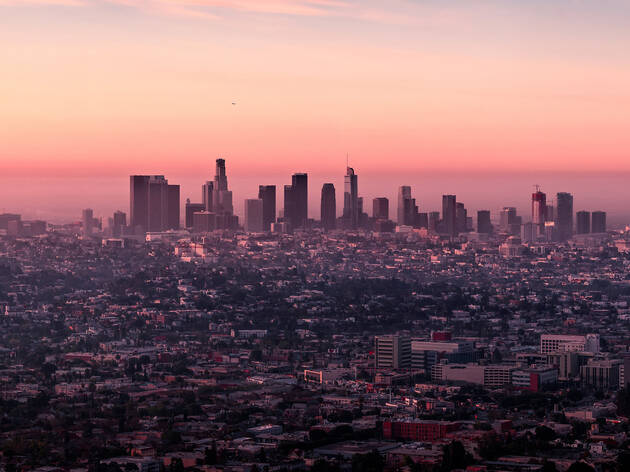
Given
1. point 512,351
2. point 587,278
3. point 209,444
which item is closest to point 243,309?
point 512,351

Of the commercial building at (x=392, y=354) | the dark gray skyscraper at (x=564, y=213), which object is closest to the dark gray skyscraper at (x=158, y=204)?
the dark gray skyscraper at (x=564, y=213)

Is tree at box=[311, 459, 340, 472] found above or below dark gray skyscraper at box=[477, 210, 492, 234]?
below

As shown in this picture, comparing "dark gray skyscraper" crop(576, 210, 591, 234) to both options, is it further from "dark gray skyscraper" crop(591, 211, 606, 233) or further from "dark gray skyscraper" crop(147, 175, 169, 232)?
"dark gray skyscraper" crop(147, 175, 169, 232)

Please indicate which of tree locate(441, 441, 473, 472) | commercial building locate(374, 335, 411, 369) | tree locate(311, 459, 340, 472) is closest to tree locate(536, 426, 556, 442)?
tree locate(441, 441, 473, 472)

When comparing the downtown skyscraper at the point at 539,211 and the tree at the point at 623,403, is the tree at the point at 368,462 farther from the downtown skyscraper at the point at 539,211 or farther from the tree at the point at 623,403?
the downtown skyscraper at the point at 539,211

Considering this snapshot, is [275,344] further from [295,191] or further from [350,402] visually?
[295,191]
